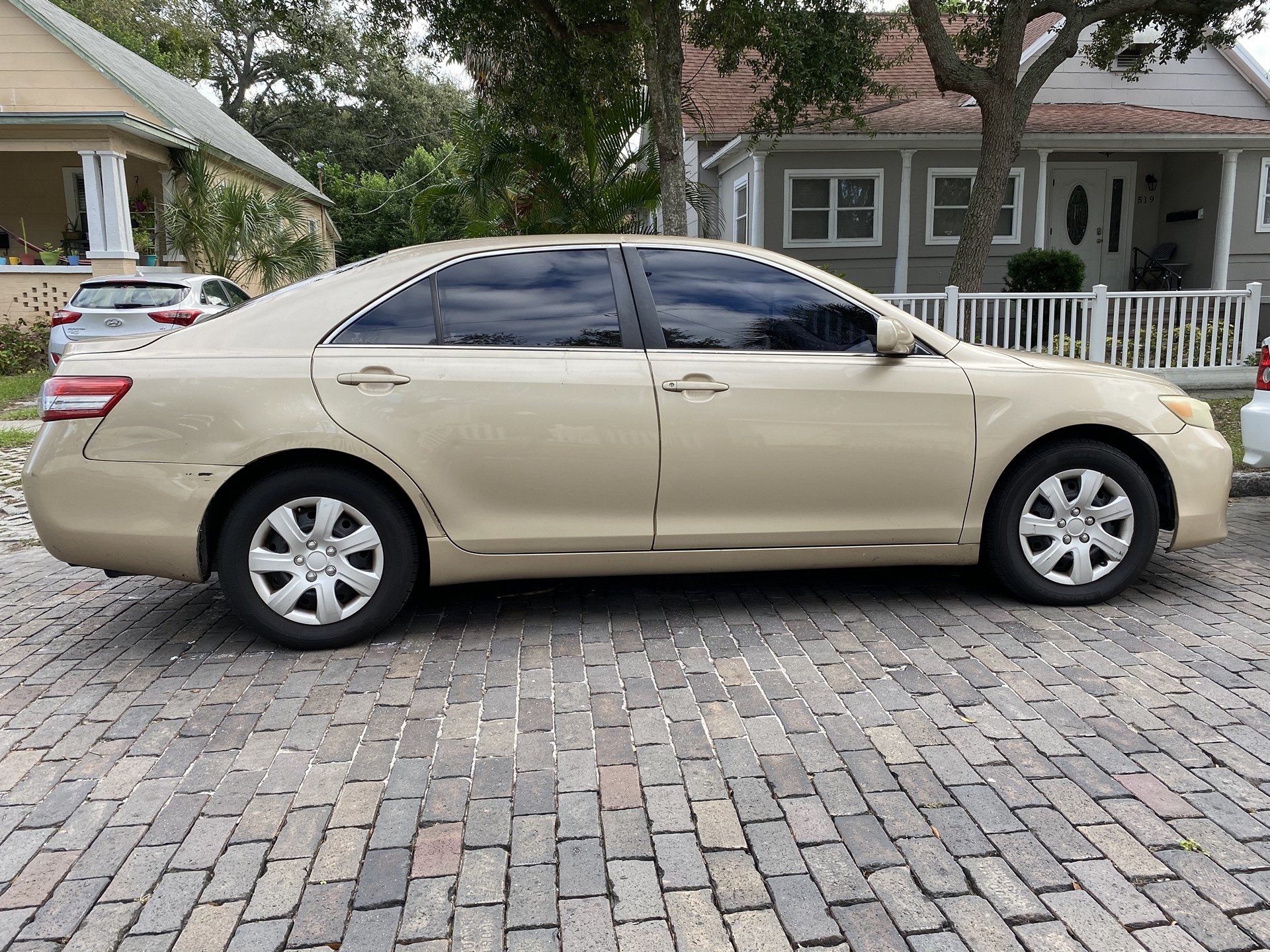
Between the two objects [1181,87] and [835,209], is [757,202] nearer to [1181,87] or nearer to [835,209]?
[835,209]

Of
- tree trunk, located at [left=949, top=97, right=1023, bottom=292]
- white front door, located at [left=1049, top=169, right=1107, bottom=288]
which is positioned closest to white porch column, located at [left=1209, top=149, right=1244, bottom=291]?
white front door, located at [left=1049, top=169, right=1107, bottom=288]

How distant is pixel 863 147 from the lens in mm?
16375

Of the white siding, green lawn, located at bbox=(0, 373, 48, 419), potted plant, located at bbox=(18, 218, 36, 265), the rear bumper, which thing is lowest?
green lawn, located at bbox=(0, 373, 48, 419)

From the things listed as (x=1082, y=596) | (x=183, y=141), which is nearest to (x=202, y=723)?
(x=1082, y=596)

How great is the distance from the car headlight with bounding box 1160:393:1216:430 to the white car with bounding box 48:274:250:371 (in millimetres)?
10349

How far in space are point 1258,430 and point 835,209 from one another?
1278cm

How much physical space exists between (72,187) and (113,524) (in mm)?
19967

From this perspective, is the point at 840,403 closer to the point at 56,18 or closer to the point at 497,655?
the point at 497,655

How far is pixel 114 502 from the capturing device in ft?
12.9

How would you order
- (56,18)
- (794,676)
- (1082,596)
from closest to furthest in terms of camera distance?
(794,676) → (1082,596) → (56,18)

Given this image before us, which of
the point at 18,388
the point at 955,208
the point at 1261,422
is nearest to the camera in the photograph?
the point at 1261,422

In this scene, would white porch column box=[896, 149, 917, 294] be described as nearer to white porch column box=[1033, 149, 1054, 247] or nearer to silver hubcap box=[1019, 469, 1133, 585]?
white porch column box=[1033, 149, 1054, 247]

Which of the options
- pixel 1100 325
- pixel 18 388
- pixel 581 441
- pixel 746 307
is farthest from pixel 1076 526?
pixel 18 388

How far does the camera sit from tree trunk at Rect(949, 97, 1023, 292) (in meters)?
12.6
